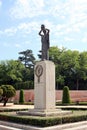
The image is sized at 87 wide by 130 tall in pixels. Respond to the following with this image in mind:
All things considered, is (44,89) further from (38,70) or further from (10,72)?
(10,72)

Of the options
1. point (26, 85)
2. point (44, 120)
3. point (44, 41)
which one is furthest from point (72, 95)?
point (44, 120)

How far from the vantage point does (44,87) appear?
514 inches

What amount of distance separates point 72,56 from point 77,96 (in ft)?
63.7

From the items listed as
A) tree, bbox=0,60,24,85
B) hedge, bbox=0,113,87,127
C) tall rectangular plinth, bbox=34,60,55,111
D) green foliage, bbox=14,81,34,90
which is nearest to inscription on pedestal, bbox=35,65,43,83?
tall rectangular plinth, bbox=34,60,55,111

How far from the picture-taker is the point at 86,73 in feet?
184

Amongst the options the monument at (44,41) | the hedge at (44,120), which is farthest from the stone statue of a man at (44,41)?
the hedge at (44,120)

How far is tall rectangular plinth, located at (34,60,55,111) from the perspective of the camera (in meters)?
13.0

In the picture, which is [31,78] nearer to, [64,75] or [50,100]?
[64,75]

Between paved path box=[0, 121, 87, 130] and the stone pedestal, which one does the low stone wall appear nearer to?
the stone pedestal

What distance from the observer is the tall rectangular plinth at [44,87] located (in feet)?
42.7

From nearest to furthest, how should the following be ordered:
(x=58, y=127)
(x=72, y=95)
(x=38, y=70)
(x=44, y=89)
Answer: (x=58, y=127) < (x=44, y=89) < (x=38, y=70) < (x=72, y=95)

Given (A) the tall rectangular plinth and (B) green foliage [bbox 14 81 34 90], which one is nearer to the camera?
(A) the tall rectangular plinth

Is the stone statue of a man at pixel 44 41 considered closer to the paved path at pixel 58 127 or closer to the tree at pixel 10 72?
the paved path at pixel 58 127

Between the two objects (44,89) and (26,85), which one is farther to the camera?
(26,85)
